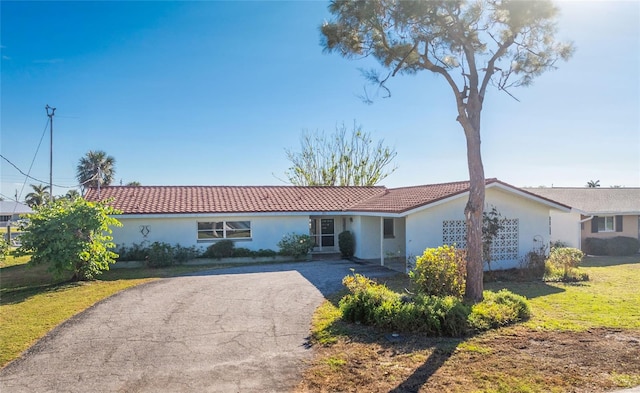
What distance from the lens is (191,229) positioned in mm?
19375

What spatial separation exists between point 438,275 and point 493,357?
3.45 m

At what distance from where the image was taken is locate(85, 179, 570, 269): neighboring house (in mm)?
15891

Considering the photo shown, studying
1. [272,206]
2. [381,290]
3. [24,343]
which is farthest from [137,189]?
[381,290]

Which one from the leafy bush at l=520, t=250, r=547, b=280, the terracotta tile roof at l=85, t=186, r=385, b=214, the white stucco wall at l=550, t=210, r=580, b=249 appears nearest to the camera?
the leafy bush at l=520, t=250, r=547, b=280

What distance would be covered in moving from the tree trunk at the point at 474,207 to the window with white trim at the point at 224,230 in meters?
12.4

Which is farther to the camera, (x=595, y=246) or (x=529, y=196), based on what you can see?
(x=595, y=246)

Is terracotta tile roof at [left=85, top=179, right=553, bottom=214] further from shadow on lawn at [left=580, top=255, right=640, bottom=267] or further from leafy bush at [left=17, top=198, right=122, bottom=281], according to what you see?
shadow on lawn at [left=580, top=255, right=640, bottom=267]

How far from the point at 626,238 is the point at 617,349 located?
69.7ft

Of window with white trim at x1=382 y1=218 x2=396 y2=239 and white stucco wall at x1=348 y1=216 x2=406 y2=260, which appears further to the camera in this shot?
window with white trim at x1=382 y1=218 x2=396 y2=239

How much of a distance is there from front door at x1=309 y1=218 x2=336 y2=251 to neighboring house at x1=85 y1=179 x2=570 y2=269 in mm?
56

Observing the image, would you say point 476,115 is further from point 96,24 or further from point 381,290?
point 96,24

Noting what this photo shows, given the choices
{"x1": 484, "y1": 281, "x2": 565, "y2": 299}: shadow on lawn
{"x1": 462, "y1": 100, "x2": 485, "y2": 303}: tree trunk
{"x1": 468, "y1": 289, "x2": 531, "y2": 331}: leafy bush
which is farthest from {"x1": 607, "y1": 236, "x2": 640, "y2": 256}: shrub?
{"x1": 468, "y1": 289, "x2": 531, "y2": 331}: leafy bush

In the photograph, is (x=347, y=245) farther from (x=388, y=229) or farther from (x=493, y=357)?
(x=493, y=357)

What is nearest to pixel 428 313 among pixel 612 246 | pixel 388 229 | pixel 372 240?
pixel 372 240
